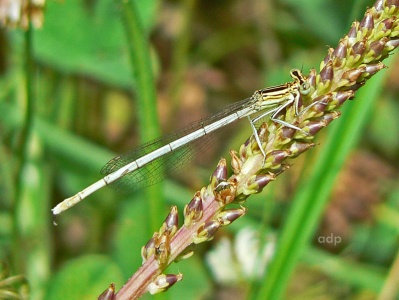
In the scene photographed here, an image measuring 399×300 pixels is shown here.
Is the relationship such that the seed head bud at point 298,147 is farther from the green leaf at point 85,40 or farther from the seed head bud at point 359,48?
the green leaf at point 85,40

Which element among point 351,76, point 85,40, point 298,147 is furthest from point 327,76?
point 85,40

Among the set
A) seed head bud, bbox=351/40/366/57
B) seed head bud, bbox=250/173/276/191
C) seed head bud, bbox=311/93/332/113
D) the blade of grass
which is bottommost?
seed head bud, bbox=250/173/276/191

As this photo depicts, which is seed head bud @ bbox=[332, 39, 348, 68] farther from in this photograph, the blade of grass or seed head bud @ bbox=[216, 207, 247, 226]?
the blade of grass

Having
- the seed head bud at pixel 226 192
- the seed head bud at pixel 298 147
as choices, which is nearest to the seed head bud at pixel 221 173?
the seed head bud at pixel 226 192

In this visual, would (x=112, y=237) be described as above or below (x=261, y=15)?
below

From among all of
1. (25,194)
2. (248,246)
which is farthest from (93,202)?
(248,246)

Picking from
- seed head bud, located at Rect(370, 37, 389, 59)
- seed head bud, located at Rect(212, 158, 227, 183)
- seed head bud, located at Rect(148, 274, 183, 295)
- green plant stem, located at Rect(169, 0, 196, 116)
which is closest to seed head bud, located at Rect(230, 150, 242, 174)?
seed head bud, located at Rect(212, 158, 227, 183)

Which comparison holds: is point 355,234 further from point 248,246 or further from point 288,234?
point 288,234
